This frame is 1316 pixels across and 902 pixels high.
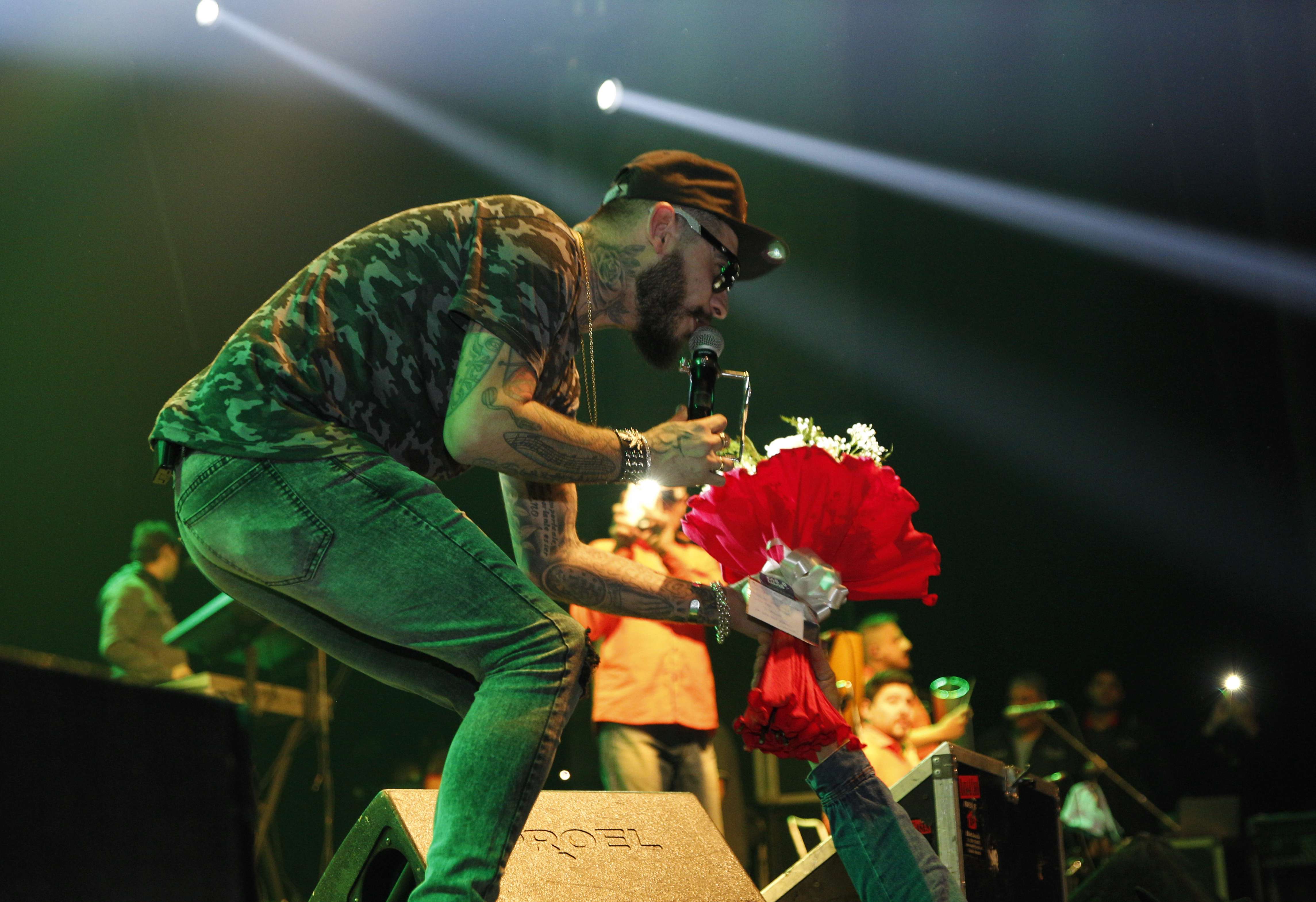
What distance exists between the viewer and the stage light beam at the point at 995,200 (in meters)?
7.19

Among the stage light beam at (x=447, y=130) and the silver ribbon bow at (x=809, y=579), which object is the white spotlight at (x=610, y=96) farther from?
the silver ribbon bow at (x=809, y=579)

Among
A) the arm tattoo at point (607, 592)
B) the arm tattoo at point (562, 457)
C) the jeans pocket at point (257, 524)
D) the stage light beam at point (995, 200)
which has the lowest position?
the arm tattoo at point (607, 592)

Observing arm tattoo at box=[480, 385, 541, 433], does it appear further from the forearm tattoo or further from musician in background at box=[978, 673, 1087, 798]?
musician in background at box=[978, 673, 1087, 798]

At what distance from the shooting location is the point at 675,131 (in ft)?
23.8

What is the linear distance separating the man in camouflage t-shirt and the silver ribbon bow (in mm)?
294

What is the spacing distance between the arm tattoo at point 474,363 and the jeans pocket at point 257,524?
0.95ft

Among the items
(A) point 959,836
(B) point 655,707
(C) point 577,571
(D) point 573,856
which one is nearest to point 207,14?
(B) point 655,707

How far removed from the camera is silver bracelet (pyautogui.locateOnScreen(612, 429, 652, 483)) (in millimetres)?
1840

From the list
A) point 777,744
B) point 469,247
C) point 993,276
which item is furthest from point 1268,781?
point 469,247

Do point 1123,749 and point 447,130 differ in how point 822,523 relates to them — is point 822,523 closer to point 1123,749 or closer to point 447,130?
point 1123,749

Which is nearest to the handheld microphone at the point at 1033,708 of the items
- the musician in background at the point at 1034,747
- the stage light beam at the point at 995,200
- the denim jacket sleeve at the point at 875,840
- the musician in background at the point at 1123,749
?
the musician in background at the point at 1034,747

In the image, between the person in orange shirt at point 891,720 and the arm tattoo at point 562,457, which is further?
the person in orange shirt at point 891,720

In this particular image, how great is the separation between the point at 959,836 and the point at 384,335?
1.96m

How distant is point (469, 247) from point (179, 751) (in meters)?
1.12
